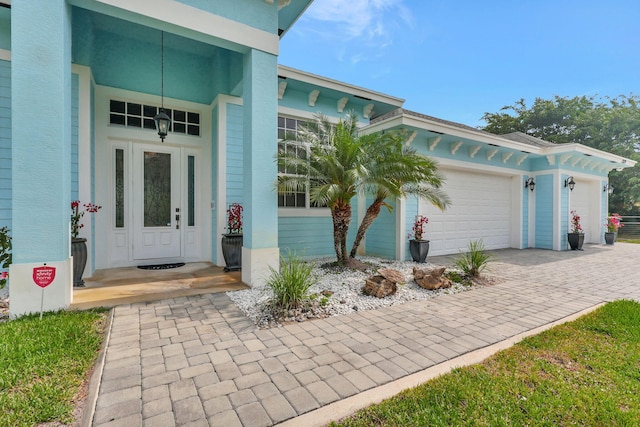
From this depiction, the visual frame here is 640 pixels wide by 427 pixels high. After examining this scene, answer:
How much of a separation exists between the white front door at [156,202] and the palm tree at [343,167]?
2651 millimetres

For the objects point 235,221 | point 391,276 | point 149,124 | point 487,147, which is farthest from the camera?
point 487,147

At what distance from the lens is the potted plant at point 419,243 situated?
7.30m

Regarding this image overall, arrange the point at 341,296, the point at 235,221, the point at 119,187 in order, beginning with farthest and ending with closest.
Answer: the point at 235,221 < the point at 119,187 < the point at 341,296

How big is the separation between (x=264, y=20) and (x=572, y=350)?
5.95m

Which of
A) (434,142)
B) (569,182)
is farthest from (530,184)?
(434,142)

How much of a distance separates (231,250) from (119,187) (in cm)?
265

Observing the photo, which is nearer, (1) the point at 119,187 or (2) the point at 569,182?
(1) the point at 119,187

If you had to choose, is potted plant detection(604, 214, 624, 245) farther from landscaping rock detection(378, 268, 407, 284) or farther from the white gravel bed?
landscaping rock detection(378, 268, 407, 284)

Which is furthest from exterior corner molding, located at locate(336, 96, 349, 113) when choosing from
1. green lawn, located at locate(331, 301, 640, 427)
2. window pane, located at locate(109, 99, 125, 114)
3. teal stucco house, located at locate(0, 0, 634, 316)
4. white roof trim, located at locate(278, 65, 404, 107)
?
green lawn, located at locate(331, 301, 640, 427)

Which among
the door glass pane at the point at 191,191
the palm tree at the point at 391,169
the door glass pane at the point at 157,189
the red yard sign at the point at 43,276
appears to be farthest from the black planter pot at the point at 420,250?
the red yard sign at the point at 43,276

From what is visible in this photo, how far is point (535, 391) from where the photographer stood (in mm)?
2195

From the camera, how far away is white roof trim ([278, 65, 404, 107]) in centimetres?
667

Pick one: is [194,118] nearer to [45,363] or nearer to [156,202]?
[156,202]

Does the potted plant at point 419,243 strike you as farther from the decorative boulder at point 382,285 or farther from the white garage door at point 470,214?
the decorative boulder at point 382,285
